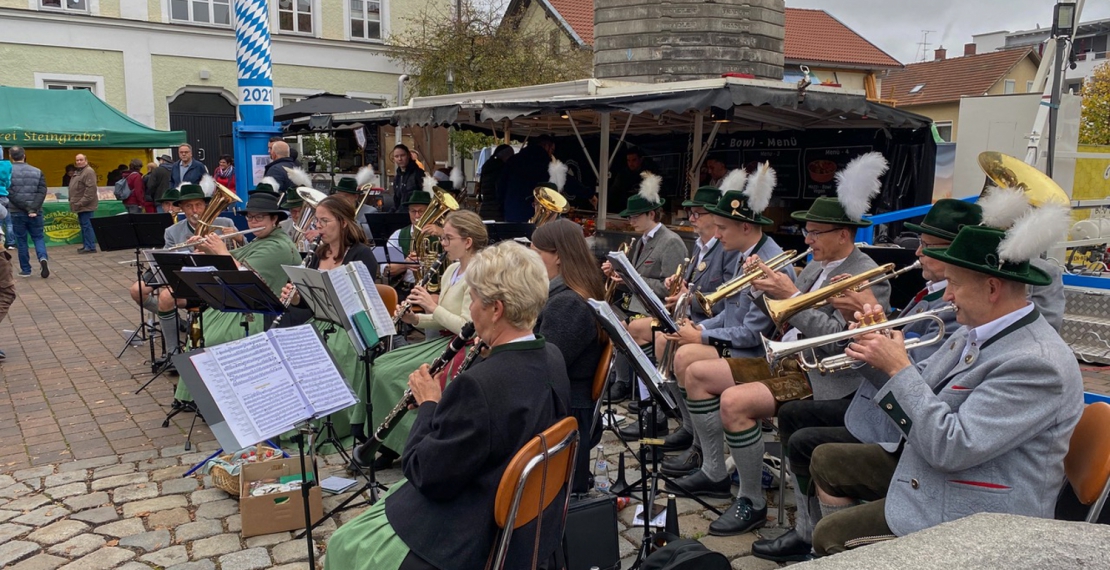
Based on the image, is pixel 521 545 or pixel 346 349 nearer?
pixel 521 545

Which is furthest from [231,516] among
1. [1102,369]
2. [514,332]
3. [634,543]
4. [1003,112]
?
[1003,112]

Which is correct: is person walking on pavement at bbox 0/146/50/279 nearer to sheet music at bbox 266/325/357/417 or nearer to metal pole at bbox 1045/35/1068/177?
sheet music at bbox 266/325/357/417

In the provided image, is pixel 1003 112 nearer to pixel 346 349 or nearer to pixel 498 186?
pixel 498 186

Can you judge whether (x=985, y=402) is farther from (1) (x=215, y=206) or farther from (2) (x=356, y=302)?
(1) (x=215, y=206)

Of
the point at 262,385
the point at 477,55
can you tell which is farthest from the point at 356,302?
the point at 477,55

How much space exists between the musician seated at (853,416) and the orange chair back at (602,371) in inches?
35.6

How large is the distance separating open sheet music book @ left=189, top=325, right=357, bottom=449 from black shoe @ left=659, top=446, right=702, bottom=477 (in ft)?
7.24

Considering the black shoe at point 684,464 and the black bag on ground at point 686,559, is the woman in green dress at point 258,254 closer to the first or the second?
the black shoe at point 684,464

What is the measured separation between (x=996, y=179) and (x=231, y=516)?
14.4ft

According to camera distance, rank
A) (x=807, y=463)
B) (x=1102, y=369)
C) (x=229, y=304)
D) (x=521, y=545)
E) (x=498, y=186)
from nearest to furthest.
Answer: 1. (x=521, y=545)
2. (x=807, y=463)
3. (x=229, y=304)
4. (x=1102, y=369)
5. (x=498, y=186)

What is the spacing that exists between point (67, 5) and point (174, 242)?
18.6 metres

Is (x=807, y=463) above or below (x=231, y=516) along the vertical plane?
above

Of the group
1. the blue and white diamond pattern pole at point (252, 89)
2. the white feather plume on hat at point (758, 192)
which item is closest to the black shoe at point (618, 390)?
the white feather plume on hat at point (758, 192)

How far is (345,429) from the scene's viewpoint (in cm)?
565
